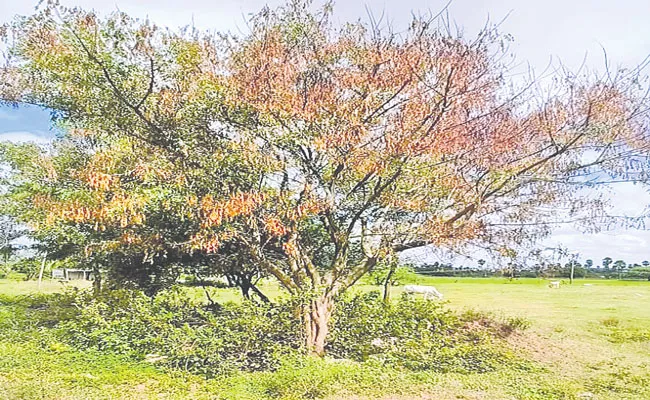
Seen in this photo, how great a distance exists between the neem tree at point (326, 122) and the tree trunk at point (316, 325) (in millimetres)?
12

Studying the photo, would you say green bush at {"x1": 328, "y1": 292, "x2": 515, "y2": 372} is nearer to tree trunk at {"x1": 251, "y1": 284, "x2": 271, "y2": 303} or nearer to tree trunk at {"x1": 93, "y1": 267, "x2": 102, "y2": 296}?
tree trunk at {"x1": 251, "y1": 284, "x2": 271, "y2": 303}

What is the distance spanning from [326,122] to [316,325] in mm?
1906

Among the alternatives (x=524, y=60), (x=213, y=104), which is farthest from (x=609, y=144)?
(x=213, y=104)

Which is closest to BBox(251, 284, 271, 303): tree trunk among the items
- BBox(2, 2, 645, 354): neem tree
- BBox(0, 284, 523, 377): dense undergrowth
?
BBox(0, 284, 523, 377): dense undergrowth

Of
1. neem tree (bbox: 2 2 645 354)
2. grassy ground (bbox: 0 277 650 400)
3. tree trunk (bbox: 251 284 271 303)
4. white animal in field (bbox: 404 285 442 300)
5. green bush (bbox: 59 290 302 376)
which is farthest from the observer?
white animal in field (bbox: 404 285 442 300)

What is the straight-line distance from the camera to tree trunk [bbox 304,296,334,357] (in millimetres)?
5039

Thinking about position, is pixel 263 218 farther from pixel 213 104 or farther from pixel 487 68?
pixel 487 68

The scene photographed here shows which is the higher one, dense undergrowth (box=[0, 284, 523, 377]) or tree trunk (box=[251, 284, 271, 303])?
tree trunk (box=[251, 284, 271, 303])

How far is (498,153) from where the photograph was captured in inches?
181

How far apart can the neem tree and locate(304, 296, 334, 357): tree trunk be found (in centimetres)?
→ 1

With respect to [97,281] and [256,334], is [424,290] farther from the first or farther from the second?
[97,281]

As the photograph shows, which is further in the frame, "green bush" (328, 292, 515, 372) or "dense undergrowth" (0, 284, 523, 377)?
"green bush" (328, 292, 515, 372)

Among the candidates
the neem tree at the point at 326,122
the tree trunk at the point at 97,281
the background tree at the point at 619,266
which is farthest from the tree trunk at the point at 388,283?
the tree trunk at the point at 97,281

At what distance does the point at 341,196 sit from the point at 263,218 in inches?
32.3
